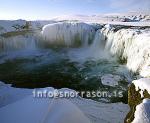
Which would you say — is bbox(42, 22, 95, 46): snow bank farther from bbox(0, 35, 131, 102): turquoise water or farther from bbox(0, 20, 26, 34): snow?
bbox(0, 20, 26, 34): snow

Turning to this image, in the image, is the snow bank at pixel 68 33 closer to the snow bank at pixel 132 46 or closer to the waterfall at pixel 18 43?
the waterfall at pixel 18 43

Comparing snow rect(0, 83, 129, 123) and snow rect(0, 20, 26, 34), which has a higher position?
snow rect(0, 20, 26, 34)

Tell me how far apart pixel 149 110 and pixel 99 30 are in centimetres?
1594

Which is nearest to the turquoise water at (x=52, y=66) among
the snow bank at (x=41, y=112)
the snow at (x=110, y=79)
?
the snow at (x=110, y=79)

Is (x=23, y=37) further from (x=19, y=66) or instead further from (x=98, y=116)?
(x=98, y=116)

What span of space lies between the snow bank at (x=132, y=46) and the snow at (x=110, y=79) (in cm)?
106

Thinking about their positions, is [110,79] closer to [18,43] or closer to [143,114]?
[143,114]

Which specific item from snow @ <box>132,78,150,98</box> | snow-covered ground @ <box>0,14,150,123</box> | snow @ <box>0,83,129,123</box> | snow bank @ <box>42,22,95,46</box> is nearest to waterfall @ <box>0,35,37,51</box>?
snow bank @ <box>42,22,95,46</box>

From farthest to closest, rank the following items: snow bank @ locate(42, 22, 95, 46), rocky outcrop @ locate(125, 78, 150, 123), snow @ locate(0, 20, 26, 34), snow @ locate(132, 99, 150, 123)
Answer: snow @ locate(0, 20, 26, 34), snow bank @ locate(42, 22, 95, 46), rocky outcrop @ locate(125, 78, 150, 123), snow @ locate(132, 99, 150, 123)

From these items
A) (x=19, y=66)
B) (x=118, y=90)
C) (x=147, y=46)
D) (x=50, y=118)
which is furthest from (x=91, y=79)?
(x=50, y=118)

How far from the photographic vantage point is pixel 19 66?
15.8 m

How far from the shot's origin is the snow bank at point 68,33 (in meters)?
20.1

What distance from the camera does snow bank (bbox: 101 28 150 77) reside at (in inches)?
442

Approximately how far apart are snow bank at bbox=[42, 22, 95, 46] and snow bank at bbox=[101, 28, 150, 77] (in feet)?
8.70
